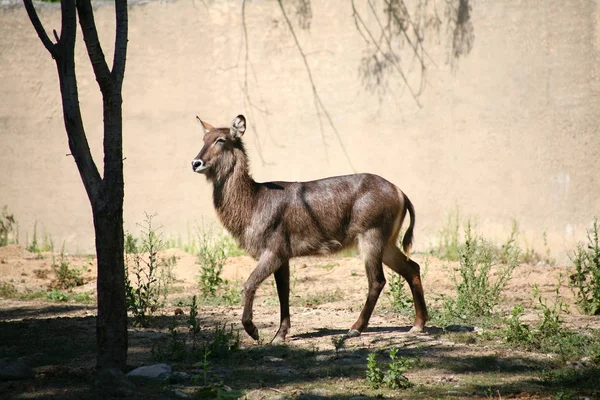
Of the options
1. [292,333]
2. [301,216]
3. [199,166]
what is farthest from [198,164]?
[292,333]

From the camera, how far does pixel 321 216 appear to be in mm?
6711

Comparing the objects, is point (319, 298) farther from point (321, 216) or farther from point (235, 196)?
point (235, 196)

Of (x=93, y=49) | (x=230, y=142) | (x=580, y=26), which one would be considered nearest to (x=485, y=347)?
(x=230, y=142)

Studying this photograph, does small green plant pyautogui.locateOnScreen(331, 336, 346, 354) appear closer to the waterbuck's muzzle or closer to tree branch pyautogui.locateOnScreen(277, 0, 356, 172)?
the waterbuck's muzzle

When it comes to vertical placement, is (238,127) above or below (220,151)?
above

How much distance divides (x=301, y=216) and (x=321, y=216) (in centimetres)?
18

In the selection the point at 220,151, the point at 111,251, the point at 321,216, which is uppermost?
the point at 220,151

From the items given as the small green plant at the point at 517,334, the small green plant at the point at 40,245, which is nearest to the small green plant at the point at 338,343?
the small green plant at the point at 517,334

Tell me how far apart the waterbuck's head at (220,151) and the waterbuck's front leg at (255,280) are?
0.95 m

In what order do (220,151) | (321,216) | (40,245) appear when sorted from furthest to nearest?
(40,245) → (220,151) → (321,216)

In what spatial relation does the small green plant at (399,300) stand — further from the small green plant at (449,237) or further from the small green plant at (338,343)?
the small green plant at (449,237)

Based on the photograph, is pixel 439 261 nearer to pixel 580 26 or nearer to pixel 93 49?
pixel 580 26

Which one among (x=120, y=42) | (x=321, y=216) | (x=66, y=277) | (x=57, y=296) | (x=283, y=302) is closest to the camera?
(x=120, y=42)

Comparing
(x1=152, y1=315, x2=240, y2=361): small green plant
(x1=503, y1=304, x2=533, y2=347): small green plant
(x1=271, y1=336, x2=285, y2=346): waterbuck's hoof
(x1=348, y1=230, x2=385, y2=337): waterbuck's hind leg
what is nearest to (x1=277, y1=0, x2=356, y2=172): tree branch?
(x1=348, y1=230, x2=385, y2=337): waterbuck's hind leg
